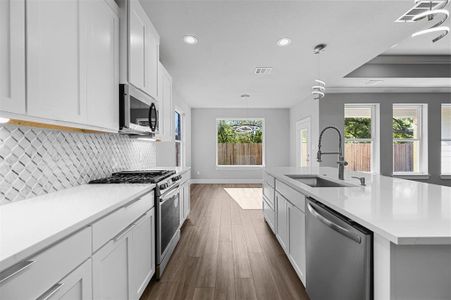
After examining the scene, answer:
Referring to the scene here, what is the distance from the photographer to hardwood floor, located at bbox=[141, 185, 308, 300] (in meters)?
1.87

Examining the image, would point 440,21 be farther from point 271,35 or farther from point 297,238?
point 297,238

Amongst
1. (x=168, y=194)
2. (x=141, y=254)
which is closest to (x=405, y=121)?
(x=168, y=194)

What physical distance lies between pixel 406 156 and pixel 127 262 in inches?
263

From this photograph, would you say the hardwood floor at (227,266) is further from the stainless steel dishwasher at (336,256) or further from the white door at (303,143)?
the white door at (303,143)

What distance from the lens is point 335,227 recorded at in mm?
1210

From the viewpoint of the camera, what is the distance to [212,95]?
605cm

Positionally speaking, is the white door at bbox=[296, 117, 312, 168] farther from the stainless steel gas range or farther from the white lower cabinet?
A: the white lower cabinet

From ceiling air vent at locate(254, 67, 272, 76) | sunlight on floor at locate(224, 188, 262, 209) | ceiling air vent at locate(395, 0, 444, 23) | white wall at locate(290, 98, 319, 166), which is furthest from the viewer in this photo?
white wall at locate(290, 98, 319, 166)

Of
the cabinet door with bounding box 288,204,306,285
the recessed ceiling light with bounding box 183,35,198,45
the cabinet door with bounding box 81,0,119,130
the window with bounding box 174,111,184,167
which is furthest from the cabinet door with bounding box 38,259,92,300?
the window with bounding box 174,111,184,167

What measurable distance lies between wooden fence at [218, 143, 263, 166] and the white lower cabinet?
20.2ft

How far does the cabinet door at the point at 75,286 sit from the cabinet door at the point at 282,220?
1.71m

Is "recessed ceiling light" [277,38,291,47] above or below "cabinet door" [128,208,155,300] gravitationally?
above

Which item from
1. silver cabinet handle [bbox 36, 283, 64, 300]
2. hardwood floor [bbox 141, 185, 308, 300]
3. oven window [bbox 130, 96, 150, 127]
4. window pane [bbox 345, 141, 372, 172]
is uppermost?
oven window [bbox 130, 96, 150, 127]

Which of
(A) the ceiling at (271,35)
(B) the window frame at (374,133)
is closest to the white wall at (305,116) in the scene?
(B) the window frame at (374,133)
